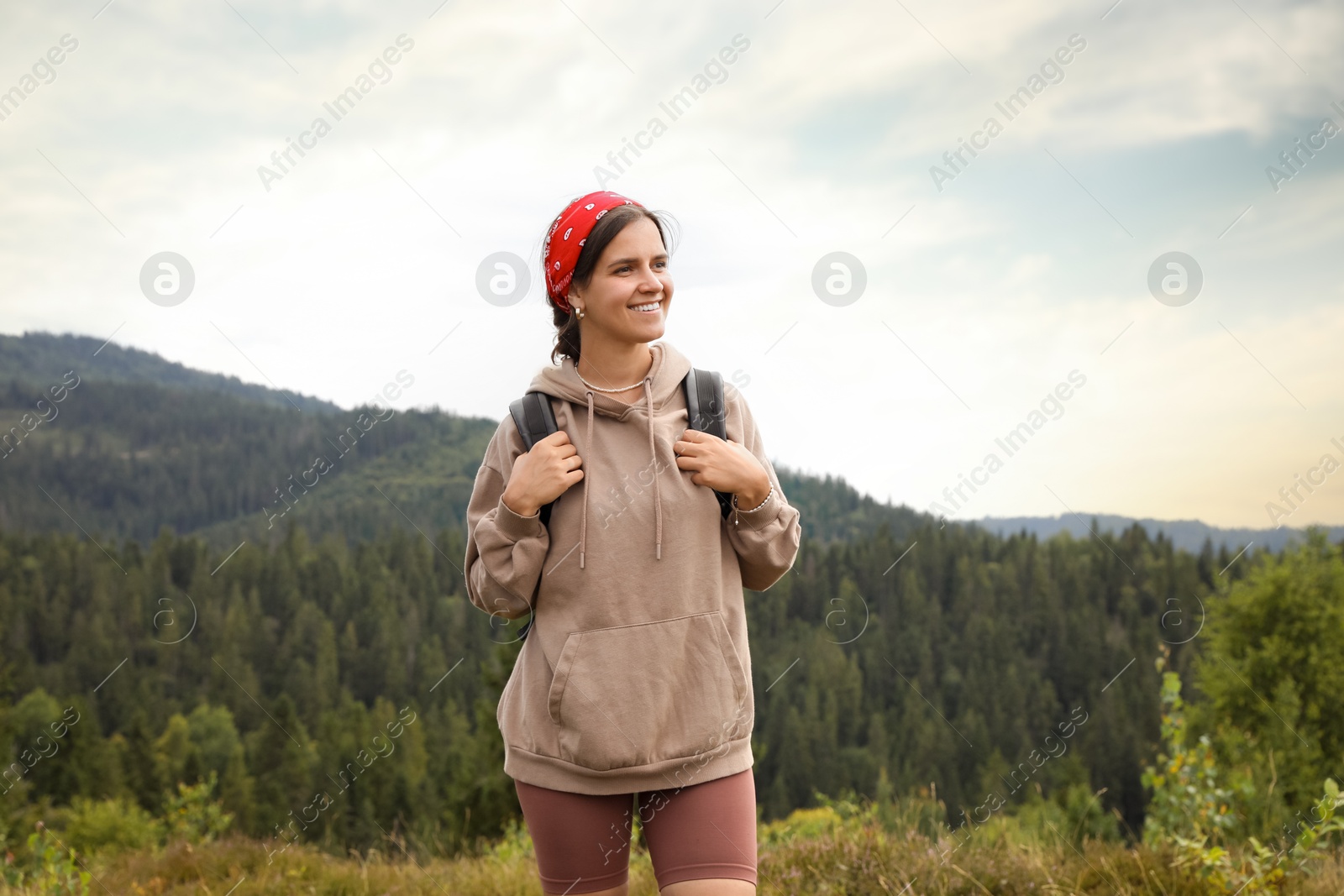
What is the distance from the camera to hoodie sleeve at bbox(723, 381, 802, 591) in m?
2.40

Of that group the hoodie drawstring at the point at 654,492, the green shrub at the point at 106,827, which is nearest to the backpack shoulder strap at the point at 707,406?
the hoodie drawstring at the point at 654,492

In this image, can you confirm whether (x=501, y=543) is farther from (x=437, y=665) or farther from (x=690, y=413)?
(x=437, y=665)

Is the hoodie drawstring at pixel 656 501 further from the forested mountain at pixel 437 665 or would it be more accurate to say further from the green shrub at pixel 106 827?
the forested mountain at pixel 437 665

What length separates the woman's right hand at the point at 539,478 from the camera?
7.55 feet

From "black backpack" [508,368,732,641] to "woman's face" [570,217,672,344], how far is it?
0.57 feet

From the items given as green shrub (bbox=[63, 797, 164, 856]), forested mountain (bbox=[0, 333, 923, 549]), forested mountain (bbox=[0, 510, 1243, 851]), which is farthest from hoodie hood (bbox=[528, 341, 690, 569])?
forested mountain (bbox=[0, 333, 923, 549])

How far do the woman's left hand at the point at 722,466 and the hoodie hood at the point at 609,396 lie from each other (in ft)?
0.28

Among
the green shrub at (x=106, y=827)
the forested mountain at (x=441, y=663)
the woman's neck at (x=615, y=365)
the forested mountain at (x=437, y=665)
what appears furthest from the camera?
the forested mountain at (x=437, y=665)

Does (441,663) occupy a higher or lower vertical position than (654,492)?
lower

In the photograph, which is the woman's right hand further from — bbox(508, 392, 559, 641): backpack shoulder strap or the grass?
the grass

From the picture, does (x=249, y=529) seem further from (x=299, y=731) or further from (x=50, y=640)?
(x=299, y=731)

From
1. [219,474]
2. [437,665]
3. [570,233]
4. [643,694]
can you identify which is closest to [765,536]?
[643,694]

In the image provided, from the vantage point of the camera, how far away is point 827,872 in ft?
13.9

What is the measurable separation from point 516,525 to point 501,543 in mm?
63
